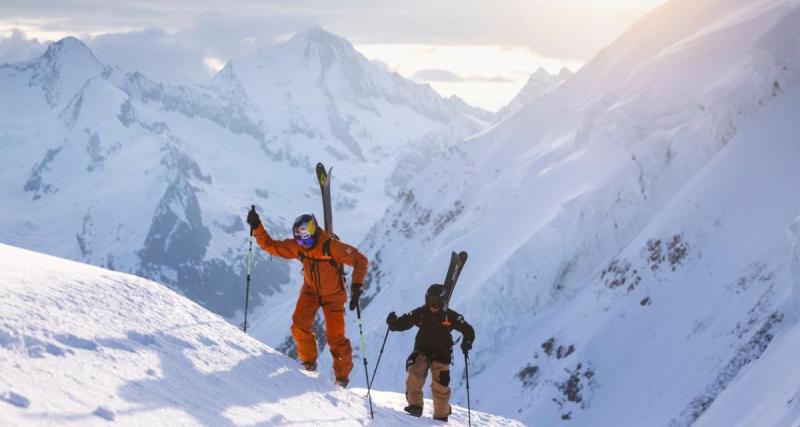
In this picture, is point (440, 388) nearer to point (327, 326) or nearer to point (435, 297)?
point (435, 297)

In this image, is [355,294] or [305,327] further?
[305,327]

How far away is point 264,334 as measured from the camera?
440 feet

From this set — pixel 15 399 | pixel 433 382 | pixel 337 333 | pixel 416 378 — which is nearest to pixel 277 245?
pixel 337 333

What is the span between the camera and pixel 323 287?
11.0 m

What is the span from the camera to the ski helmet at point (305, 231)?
1072 cm

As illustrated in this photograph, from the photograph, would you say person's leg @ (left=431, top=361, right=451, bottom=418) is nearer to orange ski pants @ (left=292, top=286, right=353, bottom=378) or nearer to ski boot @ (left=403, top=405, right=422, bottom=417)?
ski boot @ (left=403, top=405, right=422, bottom=417)

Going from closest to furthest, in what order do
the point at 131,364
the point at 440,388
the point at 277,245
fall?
the point at 131,364, the point at 277,245, the point at 440,388

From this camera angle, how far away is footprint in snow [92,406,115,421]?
6262 millimetres

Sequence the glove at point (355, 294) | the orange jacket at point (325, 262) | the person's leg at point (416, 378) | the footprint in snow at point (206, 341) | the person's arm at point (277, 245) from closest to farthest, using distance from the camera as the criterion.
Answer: the footprint in snow at point (206, 341)
the glove at point (355, 294)
the orange jacket at point (325, 262)
the person's arm at point (277, 245)
the person's leg at point (416, 378)

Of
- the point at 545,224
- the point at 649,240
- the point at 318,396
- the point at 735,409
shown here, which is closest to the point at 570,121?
the point at 545,224

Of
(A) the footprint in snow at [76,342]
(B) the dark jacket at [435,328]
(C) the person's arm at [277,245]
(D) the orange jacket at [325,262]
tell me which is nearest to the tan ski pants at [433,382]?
(B) the dark jacket at [435,328]

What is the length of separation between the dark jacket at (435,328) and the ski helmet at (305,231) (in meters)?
1.89

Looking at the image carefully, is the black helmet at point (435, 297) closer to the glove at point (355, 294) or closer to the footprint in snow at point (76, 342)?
the glove at point (355, 294)

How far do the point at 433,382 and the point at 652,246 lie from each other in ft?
114
